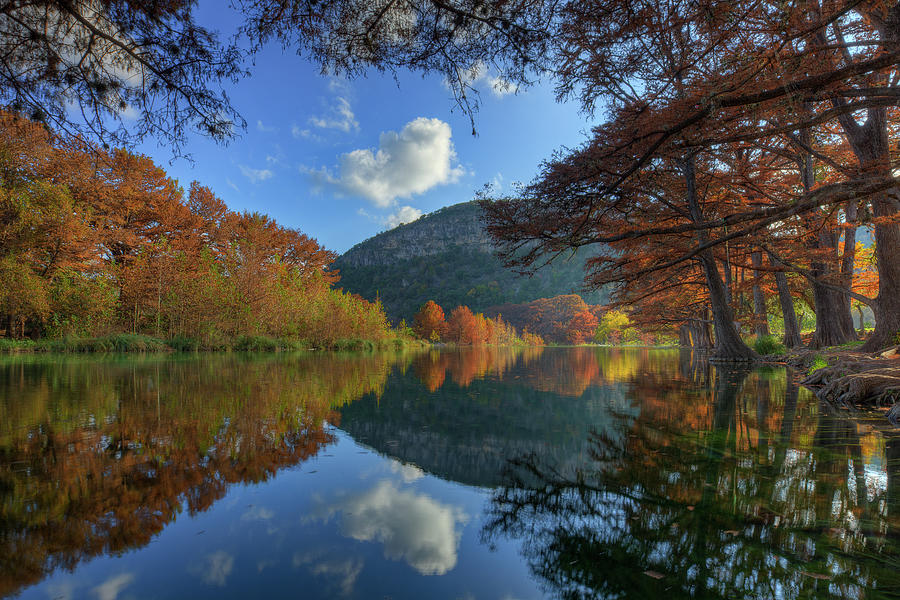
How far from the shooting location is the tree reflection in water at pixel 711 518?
132 centimetres

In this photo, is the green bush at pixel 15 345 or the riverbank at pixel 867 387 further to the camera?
the green bush at pixel 15 345

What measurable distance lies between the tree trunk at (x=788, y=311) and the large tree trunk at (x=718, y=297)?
3.60m

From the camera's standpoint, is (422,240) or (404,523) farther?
(422,240)

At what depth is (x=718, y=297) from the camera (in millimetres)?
11320

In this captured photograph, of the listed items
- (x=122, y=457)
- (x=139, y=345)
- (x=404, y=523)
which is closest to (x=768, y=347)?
(x=404, y=523)

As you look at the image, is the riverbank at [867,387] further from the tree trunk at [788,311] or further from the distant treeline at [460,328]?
the distant treeline at [460,328]

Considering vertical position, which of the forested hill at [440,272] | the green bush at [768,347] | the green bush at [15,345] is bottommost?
the green bush at [768,347]

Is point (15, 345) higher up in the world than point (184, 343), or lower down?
higher up

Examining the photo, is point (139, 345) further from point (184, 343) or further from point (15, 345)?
point (15, 345)

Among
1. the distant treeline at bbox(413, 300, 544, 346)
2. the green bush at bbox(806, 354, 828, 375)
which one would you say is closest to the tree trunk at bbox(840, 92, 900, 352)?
the green bush at bbox(806, 354, 828, 375)

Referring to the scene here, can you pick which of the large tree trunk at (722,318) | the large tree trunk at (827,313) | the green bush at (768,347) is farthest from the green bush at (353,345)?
the large tree trunk at (827,313)

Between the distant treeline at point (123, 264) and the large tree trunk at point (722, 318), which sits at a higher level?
the distant treeline at point (123, 264)

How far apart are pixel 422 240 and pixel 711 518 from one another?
107 m

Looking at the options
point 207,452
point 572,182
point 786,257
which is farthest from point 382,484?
point 786,257
